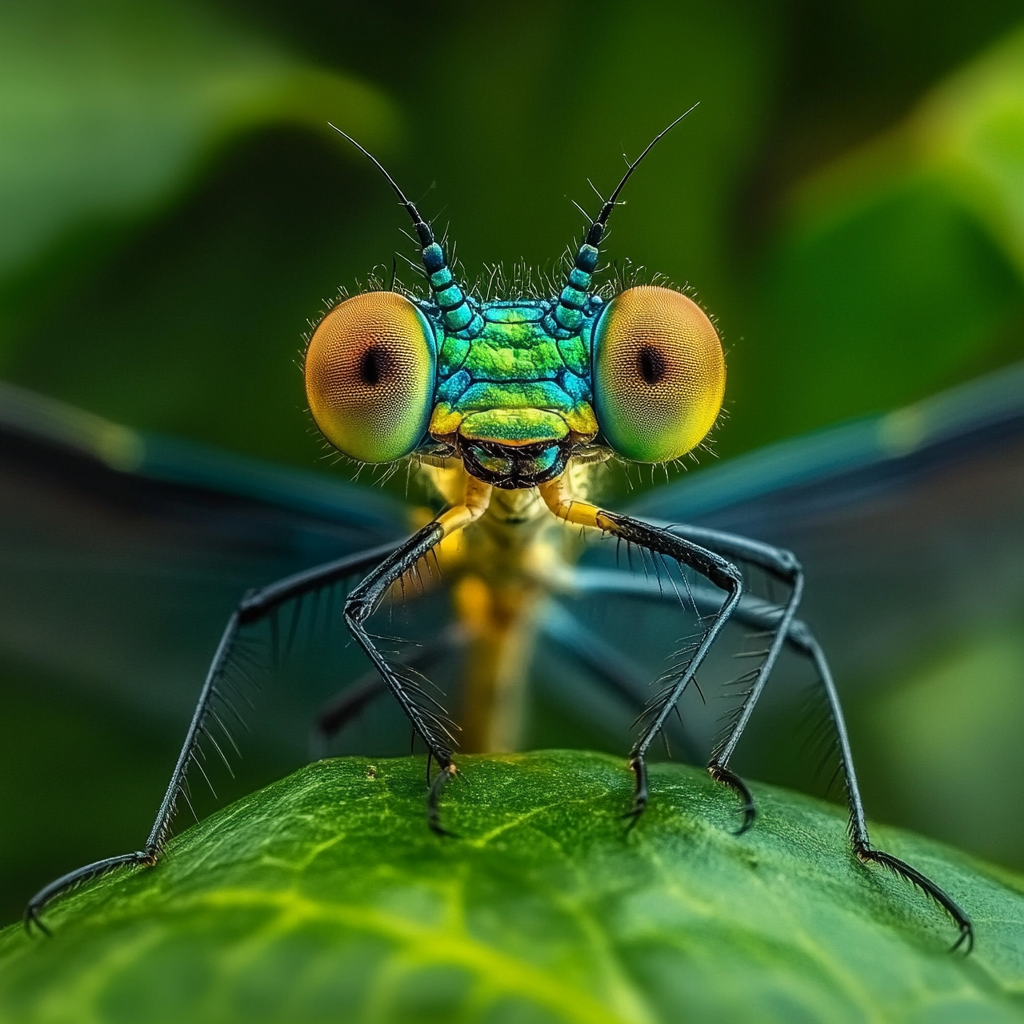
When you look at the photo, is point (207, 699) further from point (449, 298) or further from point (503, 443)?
point (449, 298)

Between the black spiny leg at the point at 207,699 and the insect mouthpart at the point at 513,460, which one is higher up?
the insect mouthpart at the point at 513,460

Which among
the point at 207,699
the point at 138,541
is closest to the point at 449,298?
the point at 207,699

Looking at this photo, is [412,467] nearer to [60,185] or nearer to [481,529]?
[481,529]

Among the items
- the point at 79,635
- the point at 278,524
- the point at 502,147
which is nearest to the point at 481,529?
the point at 278,524

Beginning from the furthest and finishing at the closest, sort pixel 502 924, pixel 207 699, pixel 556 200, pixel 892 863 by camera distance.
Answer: pixel 556 200, pixel 207 699, pixel 892 863, pixel 502 924

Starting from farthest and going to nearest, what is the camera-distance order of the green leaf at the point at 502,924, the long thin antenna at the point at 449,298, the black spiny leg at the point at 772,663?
the long thin antenna at the point at 449,298
the black spiny leg at the point at 772,663
the green leaf at the point at 502,924

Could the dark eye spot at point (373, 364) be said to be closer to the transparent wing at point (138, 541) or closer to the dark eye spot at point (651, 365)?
the dark eye spot at point (651, 365)

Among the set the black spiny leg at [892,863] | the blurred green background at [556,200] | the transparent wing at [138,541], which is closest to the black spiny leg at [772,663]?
the black spiny leg at [892,863]
